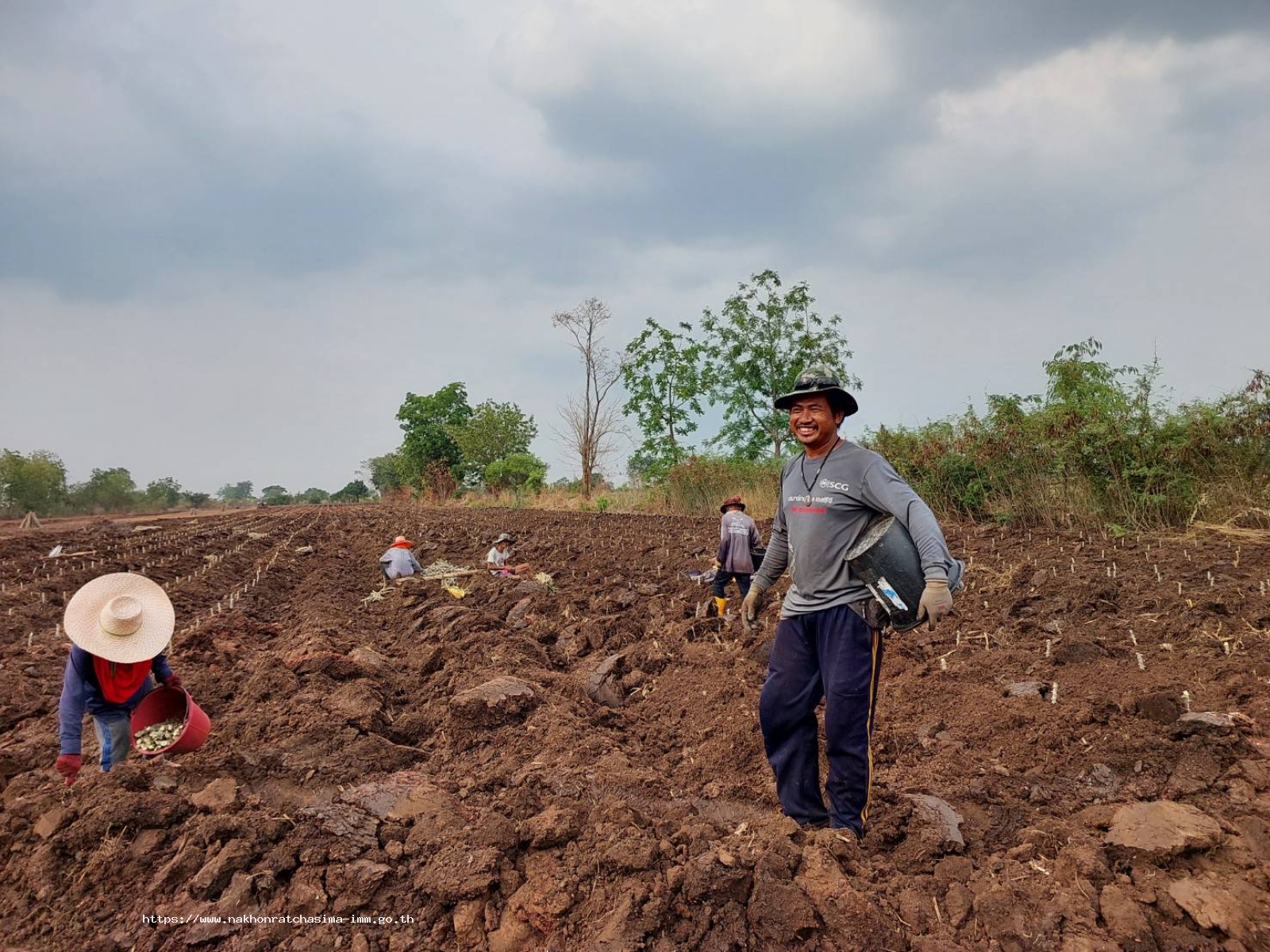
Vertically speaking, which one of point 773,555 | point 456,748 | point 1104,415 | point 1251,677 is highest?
point 1104,415

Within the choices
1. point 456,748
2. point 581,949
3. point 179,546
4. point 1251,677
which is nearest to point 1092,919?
point 581,949

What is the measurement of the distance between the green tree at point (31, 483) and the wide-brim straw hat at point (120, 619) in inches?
1738

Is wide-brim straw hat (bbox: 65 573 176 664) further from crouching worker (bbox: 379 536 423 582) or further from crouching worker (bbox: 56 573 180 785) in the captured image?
crouching worker (bbox: 379 536 423 582)

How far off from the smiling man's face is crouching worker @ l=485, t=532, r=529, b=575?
7585 millimetres

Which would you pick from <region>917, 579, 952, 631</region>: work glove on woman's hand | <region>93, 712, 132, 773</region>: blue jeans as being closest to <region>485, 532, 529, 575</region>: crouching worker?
<region>93, 712, 132, 773</region>: blue jeans

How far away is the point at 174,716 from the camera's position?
4371mm

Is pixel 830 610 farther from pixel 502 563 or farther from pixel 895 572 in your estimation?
pixel 502 563

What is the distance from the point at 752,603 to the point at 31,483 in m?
49.5

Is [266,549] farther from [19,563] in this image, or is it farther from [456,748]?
[456,748]

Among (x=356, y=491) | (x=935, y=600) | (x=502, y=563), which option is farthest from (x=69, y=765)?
(x=356, y=491)

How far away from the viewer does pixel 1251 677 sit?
180 inches

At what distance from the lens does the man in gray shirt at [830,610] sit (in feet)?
10.8

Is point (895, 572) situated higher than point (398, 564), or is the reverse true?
point (895, 572)

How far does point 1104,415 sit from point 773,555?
9.79 m
